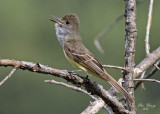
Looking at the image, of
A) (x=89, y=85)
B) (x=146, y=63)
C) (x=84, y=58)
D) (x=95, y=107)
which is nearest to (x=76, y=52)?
(x=84, y=58)

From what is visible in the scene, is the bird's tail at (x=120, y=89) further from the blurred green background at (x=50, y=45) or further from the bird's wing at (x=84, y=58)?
the blurred green background at (x=50, y=45)

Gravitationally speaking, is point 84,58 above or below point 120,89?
above

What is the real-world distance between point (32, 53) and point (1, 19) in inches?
83.9

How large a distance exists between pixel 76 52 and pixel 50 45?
1278cm

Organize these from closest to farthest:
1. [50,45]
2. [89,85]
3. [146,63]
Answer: [89,85]
[146,63]
[50,45]

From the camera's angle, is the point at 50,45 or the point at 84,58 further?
the point at 50,45

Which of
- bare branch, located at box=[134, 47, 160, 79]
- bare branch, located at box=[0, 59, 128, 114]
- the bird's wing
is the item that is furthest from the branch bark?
the bird's wing

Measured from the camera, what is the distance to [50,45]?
59.1 feet

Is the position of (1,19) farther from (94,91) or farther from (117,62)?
(94,91)

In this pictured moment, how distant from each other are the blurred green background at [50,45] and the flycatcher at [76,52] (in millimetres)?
4269

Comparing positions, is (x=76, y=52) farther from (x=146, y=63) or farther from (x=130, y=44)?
(x=130, y=44)

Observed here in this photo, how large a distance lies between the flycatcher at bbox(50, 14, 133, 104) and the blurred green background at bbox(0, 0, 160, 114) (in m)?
4.27

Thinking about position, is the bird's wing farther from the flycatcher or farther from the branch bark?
the branch bark

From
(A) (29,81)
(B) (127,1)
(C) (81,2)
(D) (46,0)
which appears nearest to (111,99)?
(B) (127,1)
